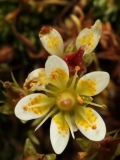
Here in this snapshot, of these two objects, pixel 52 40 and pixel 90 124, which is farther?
pixel 52 40

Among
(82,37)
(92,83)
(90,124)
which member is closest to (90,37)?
(82,37)

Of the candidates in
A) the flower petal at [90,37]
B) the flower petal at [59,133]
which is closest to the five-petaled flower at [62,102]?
the flower petal at [59,133]

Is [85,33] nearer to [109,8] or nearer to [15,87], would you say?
[15,87]

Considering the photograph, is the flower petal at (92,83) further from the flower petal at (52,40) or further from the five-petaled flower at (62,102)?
the flower petal at (52,40)

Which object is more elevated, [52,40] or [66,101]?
[52,40]

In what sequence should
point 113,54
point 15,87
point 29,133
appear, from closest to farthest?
point 15,87, point 29,133, point 113,54

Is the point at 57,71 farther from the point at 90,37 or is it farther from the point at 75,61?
the point at 90,37

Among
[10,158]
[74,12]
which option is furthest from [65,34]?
[10,158]
